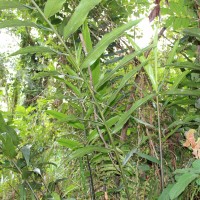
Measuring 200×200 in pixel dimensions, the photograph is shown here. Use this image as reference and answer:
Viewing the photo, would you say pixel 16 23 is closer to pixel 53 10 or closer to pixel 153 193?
pixel 53 10

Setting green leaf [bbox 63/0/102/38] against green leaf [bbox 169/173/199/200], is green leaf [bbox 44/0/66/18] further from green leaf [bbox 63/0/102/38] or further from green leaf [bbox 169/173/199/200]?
green leaf [bbox 169/173/199/200]

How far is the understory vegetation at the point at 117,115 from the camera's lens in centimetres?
60

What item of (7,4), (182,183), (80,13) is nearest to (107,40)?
(80,13)

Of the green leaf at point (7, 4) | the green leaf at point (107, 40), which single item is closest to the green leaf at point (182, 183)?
the green leaf at point (107, 40)

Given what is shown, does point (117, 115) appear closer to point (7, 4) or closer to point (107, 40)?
point (107, 40)

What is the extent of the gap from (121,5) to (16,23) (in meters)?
0.94

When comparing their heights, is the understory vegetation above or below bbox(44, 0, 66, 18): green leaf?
below

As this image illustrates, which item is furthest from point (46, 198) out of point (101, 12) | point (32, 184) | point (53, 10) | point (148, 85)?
point (101, 12)

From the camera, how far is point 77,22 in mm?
559

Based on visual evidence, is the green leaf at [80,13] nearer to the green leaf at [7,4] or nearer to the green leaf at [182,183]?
the green leaf at [7,4]

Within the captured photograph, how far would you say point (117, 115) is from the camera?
0.84 m

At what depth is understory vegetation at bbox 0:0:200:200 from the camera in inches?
23.5

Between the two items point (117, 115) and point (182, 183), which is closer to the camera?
point (182, 183)

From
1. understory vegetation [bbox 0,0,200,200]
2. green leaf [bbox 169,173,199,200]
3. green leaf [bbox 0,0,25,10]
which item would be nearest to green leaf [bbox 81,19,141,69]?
understory vegetation [bbox 0,0,200,200]
